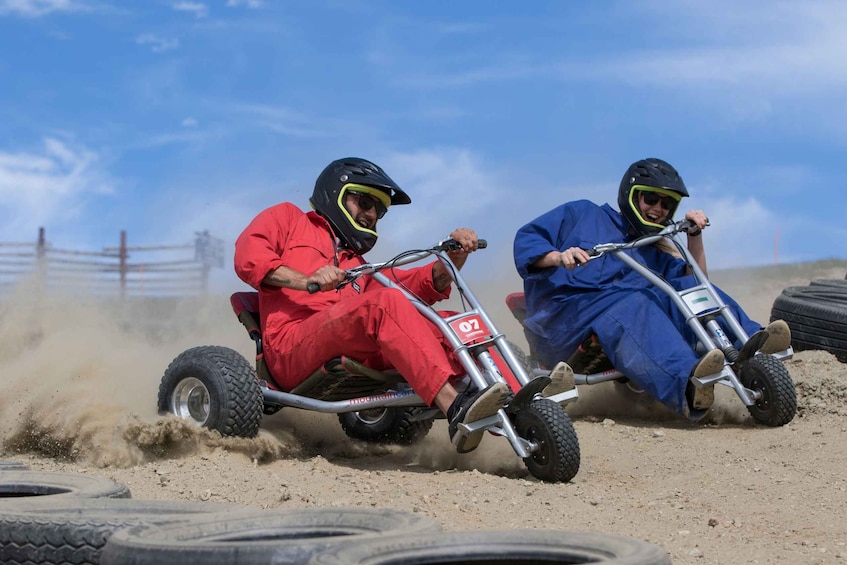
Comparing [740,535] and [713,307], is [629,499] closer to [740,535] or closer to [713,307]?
[740,535]

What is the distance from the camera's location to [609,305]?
624cm

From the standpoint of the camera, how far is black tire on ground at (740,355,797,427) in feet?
19.5

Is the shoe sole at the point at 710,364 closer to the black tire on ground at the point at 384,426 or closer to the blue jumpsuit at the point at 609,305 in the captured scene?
the blue jumpsuit at the point at 609,305

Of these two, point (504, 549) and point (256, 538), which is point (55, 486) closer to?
point (256, 538)

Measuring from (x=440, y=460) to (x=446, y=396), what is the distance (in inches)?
30.1

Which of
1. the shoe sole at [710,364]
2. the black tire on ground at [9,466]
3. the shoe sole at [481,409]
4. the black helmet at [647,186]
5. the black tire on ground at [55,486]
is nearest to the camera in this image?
the black tire on ground at [55,486]

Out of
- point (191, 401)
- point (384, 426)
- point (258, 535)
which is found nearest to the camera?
point (258, 535)

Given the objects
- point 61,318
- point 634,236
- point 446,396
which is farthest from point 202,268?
point 446,396

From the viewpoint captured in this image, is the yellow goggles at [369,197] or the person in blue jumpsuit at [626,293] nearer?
the yellow goggles at [369,197]

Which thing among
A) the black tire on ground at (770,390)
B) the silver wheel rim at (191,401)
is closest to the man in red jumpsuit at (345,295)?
the silver wheel rim at (191,401)

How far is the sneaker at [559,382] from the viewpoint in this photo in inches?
190

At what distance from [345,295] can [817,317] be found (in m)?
3.67

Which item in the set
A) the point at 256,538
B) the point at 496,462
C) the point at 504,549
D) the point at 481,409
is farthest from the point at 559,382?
the point at 504,549

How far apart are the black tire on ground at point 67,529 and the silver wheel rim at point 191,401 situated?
6.94 ft
